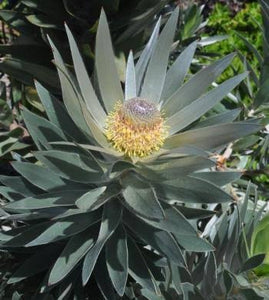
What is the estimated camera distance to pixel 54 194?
1.31 meters

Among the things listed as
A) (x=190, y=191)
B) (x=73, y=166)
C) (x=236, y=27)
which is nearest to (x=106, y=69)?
(x=73, y=166)

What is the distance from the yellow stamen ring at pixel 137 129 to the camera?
132cm

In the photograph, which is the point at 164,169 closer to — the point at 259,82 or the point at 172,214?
the point at 172,214

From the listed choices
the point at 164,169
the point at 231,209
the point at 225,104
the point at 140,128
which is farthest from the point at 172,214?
the point at 225,104

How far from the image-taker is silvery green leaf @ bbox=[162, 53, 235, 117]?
53.6 inches

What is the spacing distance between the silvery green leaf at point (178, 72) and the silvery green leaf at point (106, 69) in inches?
4.8

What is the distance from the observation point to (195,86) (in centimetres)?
138

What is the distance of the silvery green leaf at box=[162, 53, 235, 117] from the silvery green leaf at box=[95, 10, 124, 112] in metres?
0.13

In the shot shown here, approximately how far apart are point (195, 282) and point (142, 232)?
30 centimetres

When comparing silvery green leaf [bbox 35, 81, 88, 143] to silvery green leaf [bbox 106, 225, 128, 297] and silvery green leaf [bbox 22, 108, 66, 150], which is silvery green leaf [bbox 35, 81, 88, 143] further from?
silvery green leaf [bbox 106, 225, 128, 297]

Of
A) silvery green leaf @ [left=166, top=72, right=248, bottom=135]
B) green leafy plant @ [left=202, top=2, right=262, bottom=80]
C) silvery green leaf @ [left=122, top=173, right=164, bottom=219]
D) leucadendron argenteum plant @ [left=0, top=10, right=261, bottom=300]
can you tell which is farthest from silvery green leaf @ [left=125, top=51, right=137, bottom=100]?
green leafy plant @ [left=202, top=2, right=262, bottom=80]

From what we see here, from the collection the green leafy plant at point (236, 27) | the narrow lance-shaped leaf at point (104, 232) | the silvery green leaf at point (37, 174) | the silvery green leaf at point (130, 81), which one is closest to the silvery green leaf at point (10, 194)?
the silvery green leaf at point (37, 174)

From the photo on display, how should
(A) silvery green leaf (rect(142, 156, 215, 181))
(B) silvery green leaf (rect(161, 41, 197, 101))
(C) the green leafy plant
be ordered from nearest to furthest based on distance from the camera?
(A) silvery green leaf (rect(142, 156, 215, 181)) < (B) silvery green leaf (rect(161, 41, 197, 101)) < (C) the green leafy plant

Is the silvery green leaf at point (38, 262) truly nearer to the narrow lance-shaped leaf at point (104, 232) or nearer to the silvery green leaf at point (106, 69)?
the narrow lance-shaped leaf at point (104, 232)
